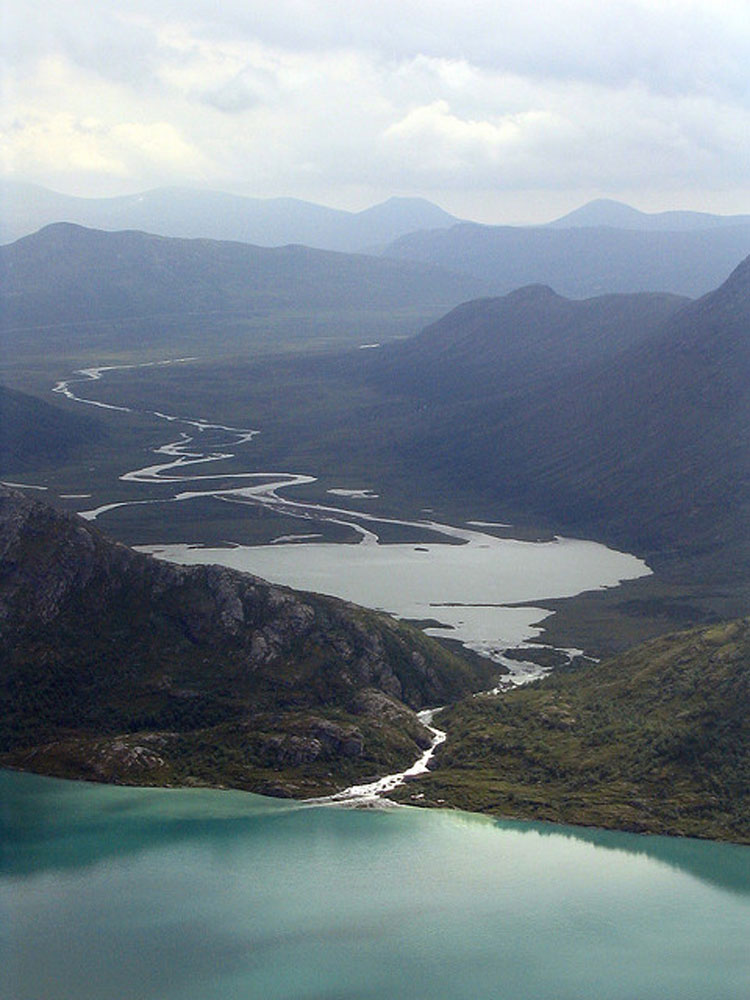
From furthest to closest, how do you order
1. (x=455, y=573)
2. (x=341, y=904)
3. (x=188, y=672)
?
(x=455, y=573), (x=188, y=672), (x=341, y=904)

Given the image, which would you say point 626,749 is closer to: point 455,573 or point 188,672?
point 188,672

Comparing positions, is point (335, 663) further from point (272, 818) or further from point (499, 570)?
point (499, 570)

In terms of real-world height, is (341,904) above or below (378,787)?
below

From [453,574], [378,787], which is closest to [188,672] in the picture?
[378,787]

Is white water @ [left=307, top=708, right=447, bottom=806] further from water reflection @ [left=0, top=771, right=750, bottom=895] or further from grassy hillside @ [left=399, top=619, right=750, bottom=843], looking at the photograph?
water reflection @ [left=0, top=771, right=750, bottom=895]

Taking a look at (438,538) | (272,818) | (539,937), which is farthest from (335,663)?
(438,538)

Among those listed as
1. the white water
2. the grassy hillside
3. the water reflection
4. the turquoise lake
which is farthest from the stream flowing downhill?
the turquoise lake
